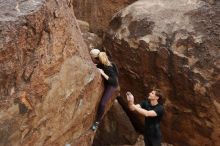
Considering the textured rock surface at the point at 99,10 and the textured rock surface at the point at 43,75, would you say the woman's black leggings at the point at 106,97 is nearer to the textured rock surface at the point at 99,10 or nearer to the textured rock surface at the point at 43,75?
the textured rock surface at the point at 43,75

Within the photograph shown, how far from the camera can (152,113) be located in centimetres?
685

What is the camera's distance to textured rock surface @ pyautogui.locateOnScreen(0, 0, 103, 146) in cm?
564

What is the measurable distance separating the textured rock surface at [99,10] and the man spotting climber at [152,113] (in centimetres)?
556

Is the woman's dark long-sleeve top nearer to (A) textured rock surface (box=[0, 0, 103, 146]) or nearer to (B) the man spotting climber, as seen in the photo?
(A) textured rock surface (box=[0, 0, 103, 146])

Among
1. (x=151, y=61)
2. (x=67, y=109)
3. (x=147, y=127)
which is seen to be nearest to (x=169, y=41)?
(x=151, y=61)

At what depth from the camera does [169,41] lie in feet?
29.1

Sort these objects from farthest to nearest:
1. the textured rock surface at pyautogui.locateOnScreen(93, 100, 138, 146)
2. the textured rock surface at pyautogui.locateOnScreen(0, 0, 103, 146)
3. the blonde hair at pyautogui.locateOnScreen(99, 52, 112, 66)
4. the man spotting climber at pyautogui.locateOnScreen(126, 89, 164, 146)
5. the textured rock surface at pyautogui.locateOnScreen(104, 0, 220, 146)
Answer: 1. the textured rock surface at pyautogui.locateOnScreen(93, 100, 138, 146)
2. the textured rock surface at pyautogui.locateOnScreen(104, 0, 220, 146)
3. the blonde hair at pyautogui.locateOnScreen(99, 52, 112, 66)
4. the man spotting climber at pyautogui.locateOnScreen(126, 89, 164, 146)
5. the textured rock surface at pyautogui.locateOnScreen(0, 0, 103, 146)

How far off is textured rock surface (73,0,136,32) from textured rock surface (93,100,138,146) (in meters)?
3.48

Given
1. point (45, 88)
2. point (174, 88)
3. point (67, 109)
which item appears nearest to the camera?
point (45, 88)

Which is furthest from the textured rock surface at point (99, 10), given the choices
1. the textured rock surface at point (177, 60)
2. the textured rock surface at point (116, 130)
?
the textured rock surface at point (116, 130)

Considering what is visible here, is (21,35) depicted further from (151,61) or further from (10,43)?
(151,61)

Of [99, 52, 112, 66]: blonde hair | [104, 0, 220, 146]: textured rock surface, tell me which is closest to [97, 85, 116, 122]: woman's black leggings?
[99, 52, 112, 66]: blonde hair

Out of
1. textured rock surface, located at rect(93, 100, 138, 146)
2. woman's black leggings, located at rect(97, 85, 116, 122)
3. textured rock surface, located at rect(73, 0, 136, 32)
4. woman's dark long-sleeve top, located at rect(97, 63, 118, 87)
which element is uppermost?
woman's dark long-sleeve top, located at rect(97, 63, 118, 87)

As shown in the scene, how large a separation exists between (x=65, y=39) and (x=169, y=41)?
9.82 ft
